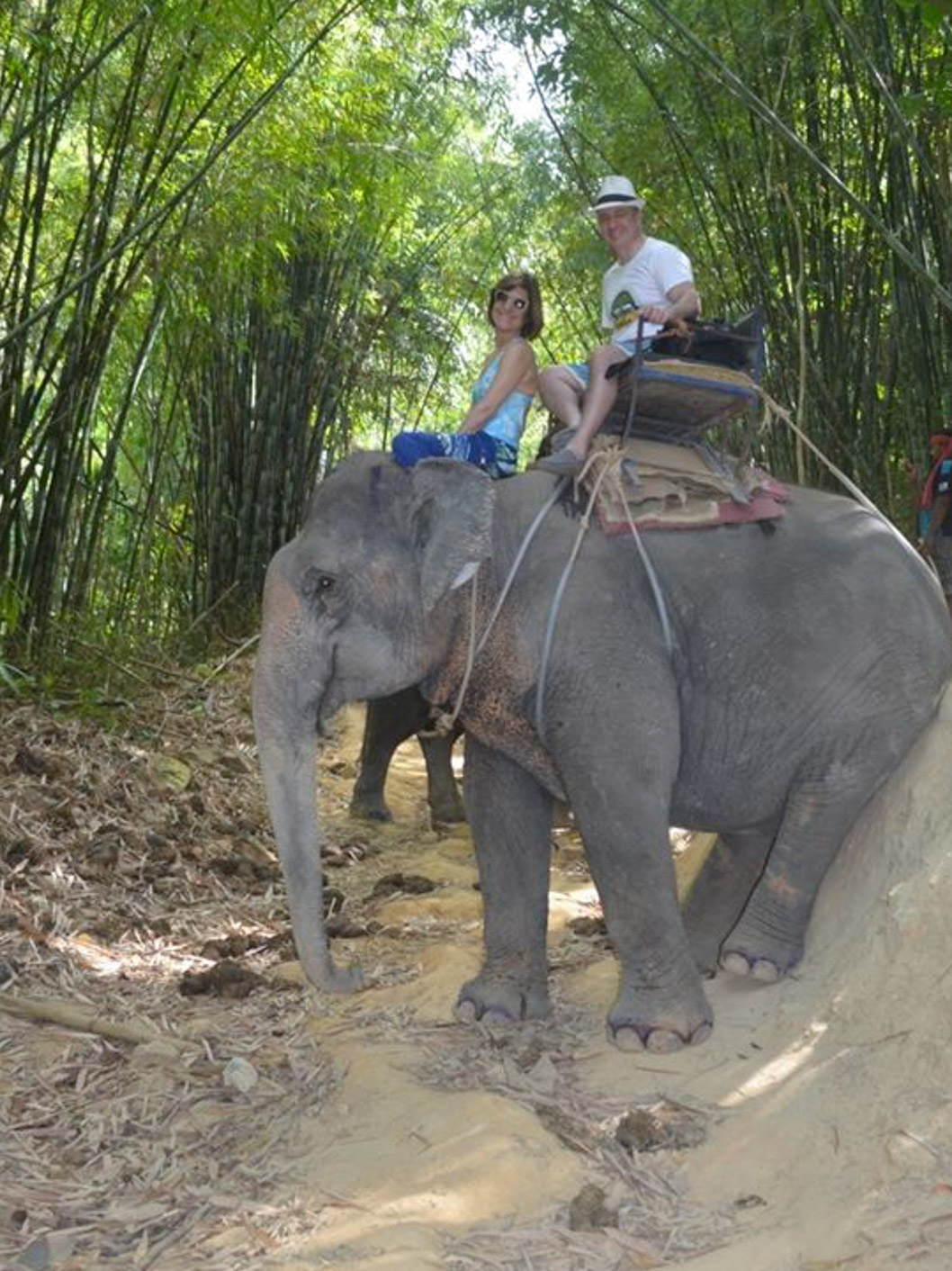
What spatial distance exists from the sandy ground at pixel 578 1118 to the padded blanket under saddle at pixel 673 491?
70 centimetres

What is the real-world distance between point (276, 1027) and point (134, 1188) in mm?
844

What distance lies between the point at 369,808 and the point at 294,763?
10.6 ft

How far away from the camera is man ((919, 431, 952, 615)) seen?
25.0 ft

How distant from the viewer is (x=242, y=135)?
7.57 meters

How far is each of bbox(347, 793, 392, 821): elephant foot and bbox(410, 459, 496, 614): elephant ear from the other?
313 centimetres

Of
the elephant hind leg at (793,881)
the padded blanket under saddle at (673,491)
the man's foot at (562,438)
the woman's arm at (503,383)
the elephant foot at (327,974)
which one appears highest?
the woman's arm at (503,383)

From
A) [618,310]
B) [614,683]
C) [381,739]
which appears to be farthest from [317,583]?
[381,739]

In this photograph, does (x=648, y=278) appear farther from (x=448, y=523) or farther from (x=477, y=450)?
(x=448, y=523)

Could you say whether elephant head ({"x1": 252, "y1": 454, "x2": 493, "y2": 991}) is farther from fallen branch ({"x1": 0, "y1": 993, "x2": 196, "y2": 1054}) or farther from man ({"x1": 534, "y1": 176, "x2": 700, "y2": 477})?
fallen branch ({"x1": 0, "y1": 993, "x2": 196, "y2": 1054})

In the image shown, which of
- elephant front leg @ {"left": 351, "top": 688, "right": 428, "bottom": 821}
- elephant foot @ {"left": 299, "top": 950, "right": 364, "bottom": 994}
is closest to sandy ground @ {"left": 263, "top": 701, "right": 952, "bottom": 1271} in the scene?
elephant foot @ {"left": 299, "top": 950, "right": 364, "bottom": 994}

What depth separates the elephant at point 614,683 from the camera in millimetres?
3852

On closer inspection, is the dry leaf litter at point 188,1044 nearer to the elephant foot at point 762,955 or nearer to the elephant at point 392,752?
the elephant at point 392,752

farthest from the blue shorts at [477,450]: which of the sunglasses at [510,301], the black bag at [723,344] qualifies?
the black bag at [723,344]

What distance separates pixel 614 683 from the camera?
154 inches
